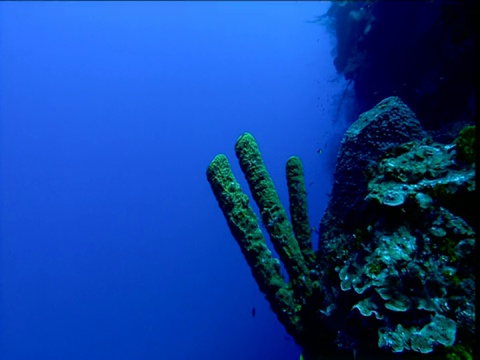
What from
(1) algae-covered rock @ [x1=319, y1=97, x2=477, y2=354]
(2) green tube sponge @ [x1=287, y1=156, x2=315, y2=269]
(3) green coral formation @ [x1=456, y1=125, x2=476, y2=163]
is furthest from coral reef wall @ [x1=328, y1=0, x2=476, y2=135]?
(2) green tube sponge @ [x1=287, y1=156, x2=315, y2=269]

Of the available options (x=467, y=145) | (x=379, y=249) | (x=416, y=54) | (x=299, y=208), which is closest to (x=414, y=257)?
(x=379, y=249)

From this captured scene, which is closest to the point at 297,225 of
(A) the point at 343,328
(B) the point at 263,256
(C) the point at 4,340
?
(B) the point at 263,256

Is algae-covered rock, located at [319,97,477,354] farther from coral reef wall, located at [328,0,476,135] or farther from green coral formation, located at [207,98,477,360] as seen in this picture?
coral reef wall, located at [328,0,476,135]

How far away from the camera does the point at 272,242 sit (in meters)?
4.41

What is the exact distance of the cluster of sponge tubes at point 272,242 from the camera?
4188 mm

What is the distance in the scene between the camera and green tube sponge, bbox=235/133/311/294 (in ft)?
14.3

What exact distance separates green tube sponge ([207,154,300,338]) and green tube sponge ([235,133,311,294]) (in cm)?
17

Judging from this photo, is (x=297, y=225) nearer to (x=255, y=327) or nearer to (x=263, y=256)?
(x=263, y=256)

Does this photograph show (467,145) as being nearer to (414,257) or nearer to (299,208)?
(414,257)

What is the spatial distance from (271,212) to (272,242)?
39cm

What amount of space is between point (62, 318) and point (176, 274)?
27.7 m

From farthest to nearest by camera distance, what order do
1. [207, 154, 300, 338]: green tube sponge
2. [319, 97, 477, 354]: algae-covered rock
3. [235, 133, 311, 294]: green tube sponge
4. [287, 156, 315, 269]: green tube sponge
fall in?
1. [287, 156, 315, 269]: green tube sponge
2. [235, 133, 311, 294]: green tube sponge
3. [207, 154, 300, 338]: green tube sponge
4. [319, 97, 477, 354]: algae-covered rock

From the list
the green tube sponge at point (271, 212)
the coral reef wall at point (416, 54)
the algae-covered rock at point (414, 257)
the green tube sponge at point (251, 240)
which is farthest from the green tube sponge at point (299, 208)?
the coral reef wall at point (416, 54)

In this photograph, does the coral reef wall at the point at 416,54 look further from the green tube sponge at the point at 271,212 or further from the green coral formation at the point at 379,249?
the green tube sponge at the point at 271,212
